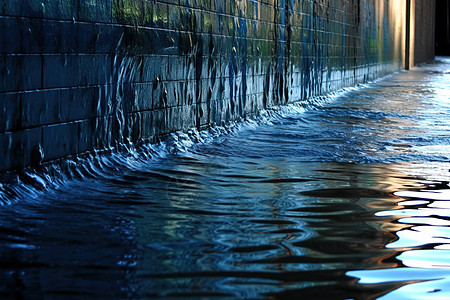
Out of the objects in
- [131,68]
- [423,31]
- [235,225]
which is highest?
[423,31]

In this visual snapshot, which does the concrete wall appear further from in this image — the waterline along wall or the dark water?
the dark water

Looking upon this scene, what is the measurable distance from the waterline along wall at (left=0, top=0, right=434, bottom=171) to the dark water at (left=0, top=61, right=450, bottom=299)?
0.68 ft

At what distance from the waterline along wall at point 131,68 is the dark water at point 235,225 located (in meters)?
0.21

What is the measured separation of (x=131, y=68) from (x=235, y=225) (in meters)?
2.18

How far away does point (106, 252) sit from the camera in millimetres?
2705

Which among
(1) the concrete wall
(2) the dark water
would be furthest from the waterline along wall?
(1) the concrete wall

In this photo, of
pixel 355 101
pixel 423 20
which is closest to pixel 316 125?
pixel 355 101

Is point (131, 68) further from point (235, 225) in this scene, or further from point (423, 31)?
point (423, 31)

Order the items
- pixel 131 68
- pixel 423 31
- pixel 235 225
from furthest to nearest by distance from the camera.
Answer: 1. pixel 423 31
2. pixel 131 68
3. pixel 235 225

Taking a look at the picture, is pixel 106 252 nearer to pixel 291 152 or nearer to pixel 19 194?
pixel 19 194

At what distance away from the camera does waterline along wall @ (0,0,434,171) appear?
382cm

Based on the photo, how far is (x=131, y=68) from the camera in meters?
5.09

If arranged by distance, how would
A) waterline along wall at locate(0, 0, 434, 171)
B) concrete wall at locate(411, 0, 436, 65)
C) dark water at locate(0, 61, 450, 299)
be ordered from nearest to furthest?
dark water at locate(0, 61, 450, 299) < waterline along wall at locate(0, 0, 434, 171) < concrete wall at locate(411, 0, 436, 65)

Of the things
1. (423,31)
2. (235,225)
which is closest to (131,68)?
(235,225)
